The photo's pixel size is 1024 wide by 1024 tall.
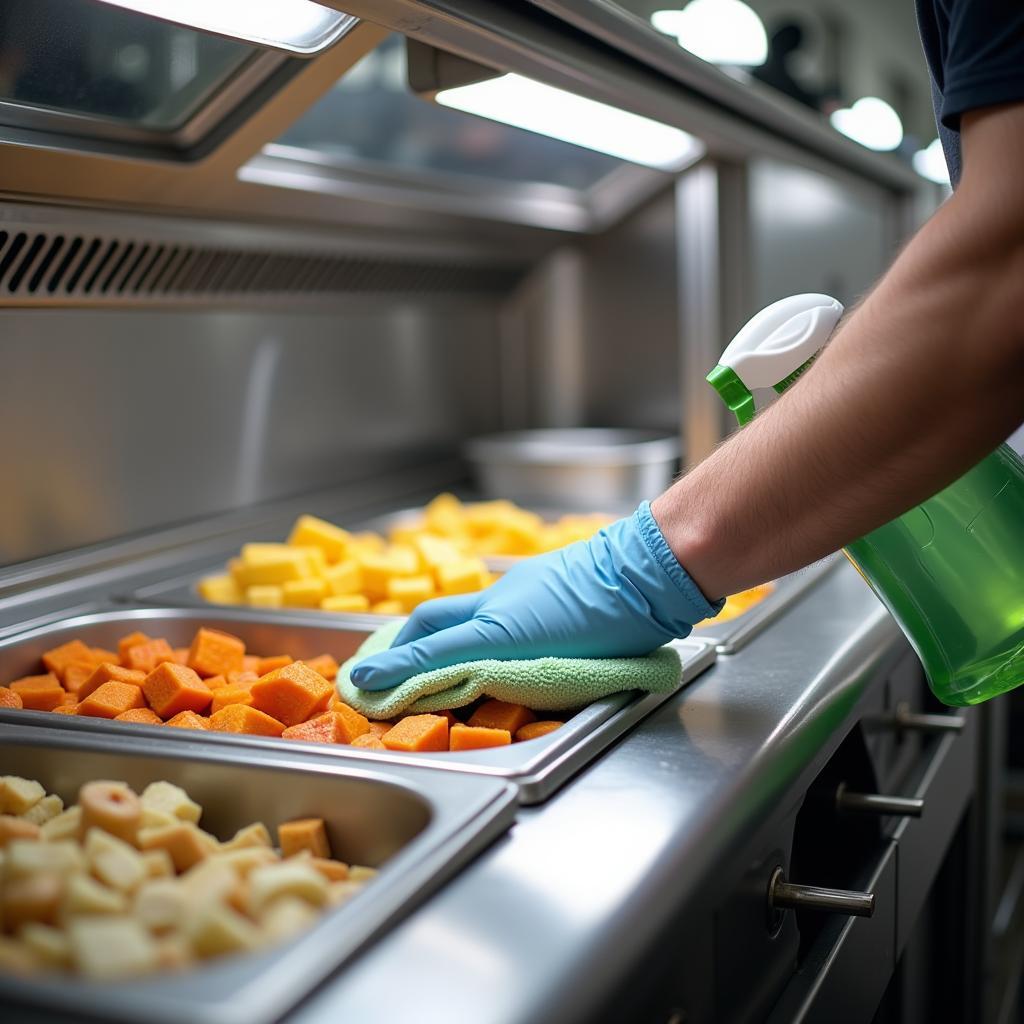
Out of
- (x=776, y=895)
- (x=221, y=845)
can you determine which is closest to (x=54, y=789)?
(x=221, y=845)

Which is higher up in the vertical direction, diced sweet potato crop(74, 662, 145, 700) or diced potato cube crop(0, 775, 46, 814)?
diced sweet potato crop(74, 662, 145, 700)

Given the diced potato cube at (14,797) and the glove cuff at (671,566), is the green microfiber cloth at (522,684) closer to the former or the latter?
the glove cuff at (671,566)

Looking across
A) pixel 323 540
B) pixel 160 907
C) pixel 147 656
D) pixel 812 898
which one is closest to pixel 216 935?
pixel 160 907

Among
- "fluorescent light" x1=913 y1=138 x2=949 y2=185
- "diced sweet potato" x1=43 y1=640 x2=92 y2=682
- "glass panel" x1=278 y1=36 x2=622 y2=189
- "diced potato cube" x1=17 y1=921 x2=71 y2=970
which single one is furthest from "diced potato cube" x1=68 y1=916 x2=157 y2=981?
"fluorescent light" x1=913 y1=138 x2=949 y2=185

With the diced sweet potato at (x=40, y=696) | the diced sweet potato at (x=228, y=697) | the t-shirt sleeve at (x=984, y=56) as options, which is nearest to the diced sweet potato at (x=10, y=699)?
the diced sweet potato at (x=40, y=696)

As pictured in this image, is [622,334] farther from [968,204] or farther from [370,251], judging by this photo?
[968,204]

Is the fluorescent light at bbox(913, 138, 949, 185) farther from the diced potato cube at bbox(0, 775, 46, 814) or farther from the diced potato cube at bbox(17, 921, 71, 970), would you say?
the diced potato cube at bbox(17, 921, 71, 970)

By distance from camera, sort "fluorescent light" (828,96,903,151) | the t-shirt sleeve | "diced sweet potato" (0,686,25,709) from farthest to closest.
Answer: "fluorescent light" (828,96,903,151)
"diced sweet potato" (0,686,25,709)
the t-shirt sleeve

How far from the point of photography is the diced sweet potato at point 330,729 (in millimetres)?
1090

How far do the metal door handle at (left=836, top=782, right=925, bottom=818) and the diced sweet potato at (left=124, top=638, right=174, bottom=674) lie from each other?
759mm

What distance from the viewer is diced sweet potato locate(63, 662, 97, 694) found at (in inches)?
50.6

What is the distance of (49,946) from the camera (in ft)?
2.29

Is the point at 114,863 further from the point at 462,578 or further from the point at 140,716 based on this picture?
the point at 462,578

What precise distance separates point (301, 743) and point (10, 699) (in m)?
0.41
